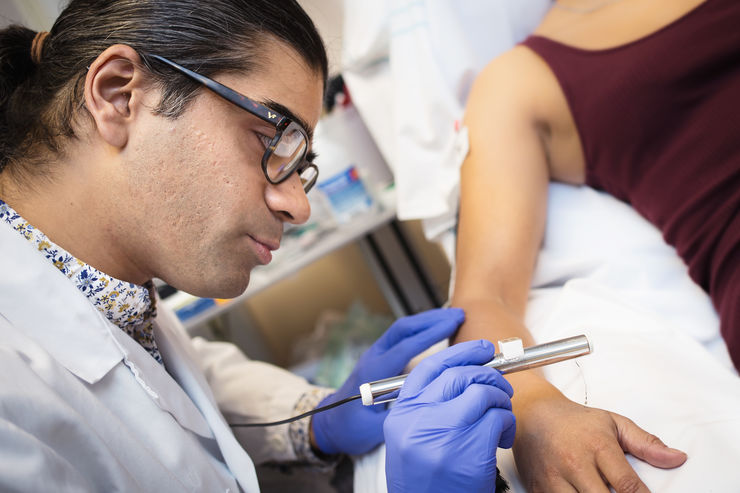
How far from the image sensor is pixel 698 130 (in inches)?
39.1

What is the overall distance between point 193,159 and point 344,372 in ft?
4.34

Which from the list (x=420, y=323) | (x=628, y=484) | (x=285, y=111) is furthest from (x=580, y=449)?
(x=285, y=111)

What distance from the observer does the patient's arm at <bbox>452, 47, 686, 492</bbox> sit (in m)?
0.83

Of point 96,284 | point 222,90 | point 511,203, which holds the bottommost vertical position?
point 511,203

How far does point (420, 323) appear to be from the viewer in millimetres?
1008

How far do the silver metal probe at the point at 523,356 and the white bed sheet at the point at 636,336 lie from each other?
0.16 m

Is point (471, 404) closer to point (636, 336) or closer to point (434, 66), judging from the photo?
point (636, 336)

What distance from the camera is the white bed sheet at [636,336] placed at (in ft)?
2.21

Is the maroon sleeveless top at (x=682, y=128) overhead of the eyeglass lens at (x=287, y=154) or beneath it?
beneath

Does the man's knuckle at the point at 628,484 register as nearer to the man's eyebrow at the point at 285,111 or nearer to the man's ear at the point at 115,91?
the man's eyebrow at the point at 285,111

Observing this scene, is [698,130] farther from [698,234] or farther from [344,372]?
[344,372]

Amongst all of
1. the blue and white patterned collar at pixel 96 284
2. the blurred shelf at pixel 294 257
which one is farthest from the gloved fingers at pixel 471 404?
the blurred shelf at pixel 294 257

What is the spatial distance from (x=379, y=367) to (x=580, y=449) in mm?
425

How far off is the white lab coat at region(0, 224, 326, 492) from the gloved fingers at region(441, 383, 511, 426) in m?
0.42
